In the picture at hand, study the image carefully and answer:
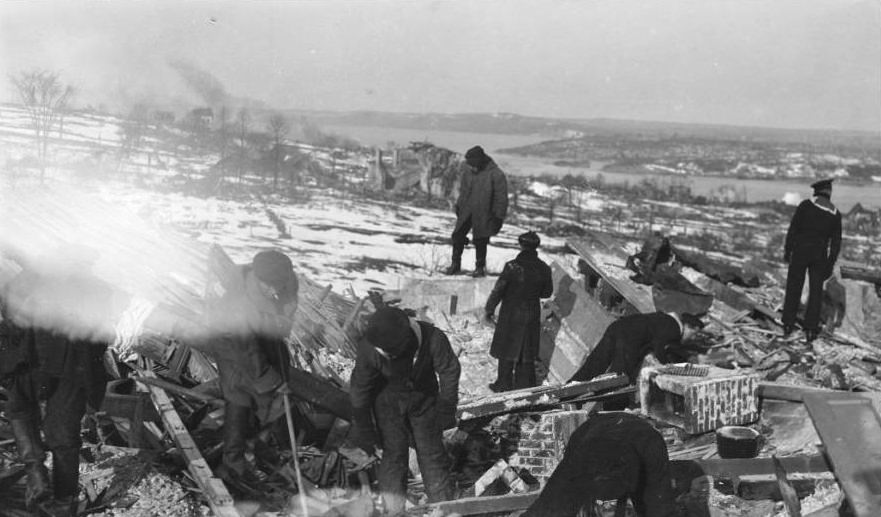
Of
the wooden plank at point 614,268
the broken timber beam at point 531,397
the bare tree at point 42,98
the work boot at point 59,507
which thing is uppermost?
the bare tree at point 42,98

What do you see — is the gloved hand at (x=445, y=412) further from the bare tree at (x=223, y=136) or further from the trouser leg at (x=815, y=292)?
the bare tree at (x=223, y=136)

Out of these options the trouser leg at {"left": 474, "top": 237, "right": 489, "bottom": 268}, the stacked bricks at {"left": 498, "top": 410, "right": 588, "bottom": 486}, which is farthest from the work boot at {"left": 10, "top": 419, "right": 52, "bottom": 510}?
the trouser leg at {"left": 474, "top": 237, "right": 489, "bottom": 268}

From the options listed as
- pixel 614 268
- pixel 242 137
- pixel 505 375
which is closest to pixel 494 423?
pixel 505 375

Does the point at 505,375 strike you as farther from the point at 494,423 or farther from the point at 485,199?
the point at 485,199

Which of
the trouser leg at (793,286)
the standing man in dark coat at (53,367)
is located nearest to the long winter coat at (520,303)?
the trouser leg at (793,286)

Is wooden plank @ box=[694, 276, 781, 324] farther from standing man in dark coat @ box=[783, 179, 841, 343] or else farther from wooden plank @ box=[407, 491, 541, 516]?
wooden plank @ box=[407, 491, 541, 516]

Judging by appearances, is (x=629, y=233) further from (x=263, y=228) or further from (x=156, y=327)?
(x=156, y=327)
